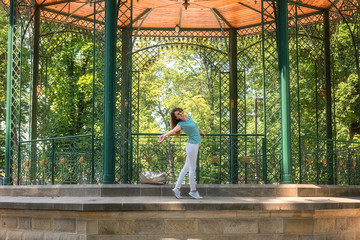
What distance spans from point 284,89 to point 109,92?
13.2 feet

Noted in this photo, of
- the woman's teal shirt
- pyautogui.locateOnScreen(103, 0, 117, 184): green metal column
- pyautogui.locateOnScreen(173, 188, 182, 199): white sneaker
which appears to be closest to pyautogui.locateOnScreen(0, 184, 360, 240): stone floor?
pyautogui.locateOnScreen(173, 188, 182, 199): white sneaker

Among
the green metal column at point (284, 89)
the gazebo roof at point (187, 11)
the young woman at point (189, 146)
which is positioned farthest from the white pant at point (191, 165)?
the gazebo roof at point (187, 11)

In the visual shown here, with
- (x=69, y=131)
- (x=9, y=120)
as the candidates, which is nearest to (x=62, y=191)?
(x=9, y=120)

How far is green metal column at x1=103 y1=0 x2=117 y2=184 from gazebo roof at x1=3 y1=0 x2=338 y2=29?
437 centimetres

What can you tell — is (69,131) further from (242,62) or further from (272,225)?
(272,225)

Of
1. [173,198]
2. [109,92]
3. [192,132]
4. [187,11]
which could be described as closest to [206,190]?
[173,198]

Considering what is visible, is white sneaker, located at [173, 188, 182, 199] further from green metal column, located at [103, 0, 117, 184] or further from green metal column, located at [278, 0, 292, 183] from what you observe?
green metal column, located at [278, 0, 292, 183]

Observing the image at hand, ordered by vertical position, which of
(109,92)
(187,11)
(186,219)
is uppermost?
(187,11)

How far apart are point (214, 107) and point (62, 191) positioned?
2324cm

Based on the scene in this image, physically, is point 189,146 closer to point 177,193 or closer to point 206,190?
point 177,193

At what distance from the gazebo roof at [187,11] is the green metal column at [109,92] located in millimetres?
4369

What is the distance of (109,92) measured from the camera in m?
11.0

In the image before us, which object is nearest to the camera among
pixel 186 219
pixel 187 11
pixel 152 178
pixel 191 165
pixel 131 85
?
pixel 186 219

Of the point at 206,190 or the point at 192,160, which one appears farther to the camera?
the point at 206,190
